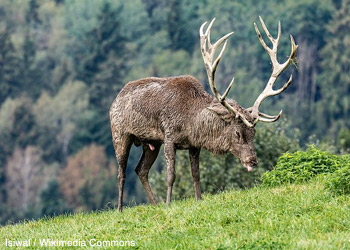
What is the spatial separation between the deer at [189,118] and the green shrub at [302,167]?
129 cm

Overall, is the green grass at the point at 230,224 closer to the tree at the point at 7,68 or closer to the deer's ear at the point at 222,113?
the deer's ear at the point at 222,113

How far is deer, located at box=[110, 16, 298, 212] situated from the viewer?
13758 mm

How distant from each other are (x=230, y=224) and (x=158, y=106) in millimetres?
3807

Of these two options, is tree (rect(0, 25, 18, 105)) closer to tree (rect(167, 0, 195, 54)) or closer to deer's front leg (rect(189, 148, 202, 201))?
tree (rect(167, 0, 195, 54))

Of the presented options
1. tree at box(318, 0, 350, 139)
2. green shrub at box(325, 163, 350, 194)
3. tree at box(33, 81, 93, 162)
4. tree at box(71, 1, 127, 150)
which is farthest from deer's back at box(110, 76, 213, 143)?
tree at box(33, 81, 93, 162)

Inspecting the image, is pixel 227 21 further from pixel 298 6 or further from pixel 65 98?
pixel 65 98

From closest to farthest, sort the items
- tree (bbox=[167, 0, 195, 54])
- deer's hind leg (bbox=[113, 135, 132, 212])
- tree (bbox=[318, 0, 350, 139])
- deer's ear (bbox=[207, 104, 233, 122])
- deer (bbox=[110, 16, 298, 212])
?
deer (bbox=[110, 16, 298, 212]) → deer's ear (bbox=[207, 104, 233, 122]) → deer's hind leg (bbox=[113, 135, 132, 212]) → tree (bbox=[318, 0, 350, 139]) → tree (bbox=[167, 0, 195, 54])

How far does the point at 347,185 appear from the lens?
41.1 feet

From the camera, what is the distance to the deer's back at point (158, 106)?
563 inches

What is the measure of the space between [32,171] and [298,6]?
136 ft

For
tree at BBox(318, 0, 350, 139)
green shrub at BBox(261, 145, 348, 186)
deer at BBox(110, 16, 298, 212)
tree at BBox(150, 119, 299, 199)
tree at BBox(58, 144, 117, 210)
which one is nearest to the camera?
deer at BBox(110, 16, 298, 212)

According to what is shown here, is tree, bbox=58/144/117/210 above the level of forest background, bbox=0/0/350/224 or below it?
below

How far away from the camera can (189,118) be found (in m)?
14.2

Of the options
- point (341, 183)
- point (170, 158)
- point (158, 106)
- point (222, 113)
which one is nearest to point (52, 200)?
point (158, 106)
